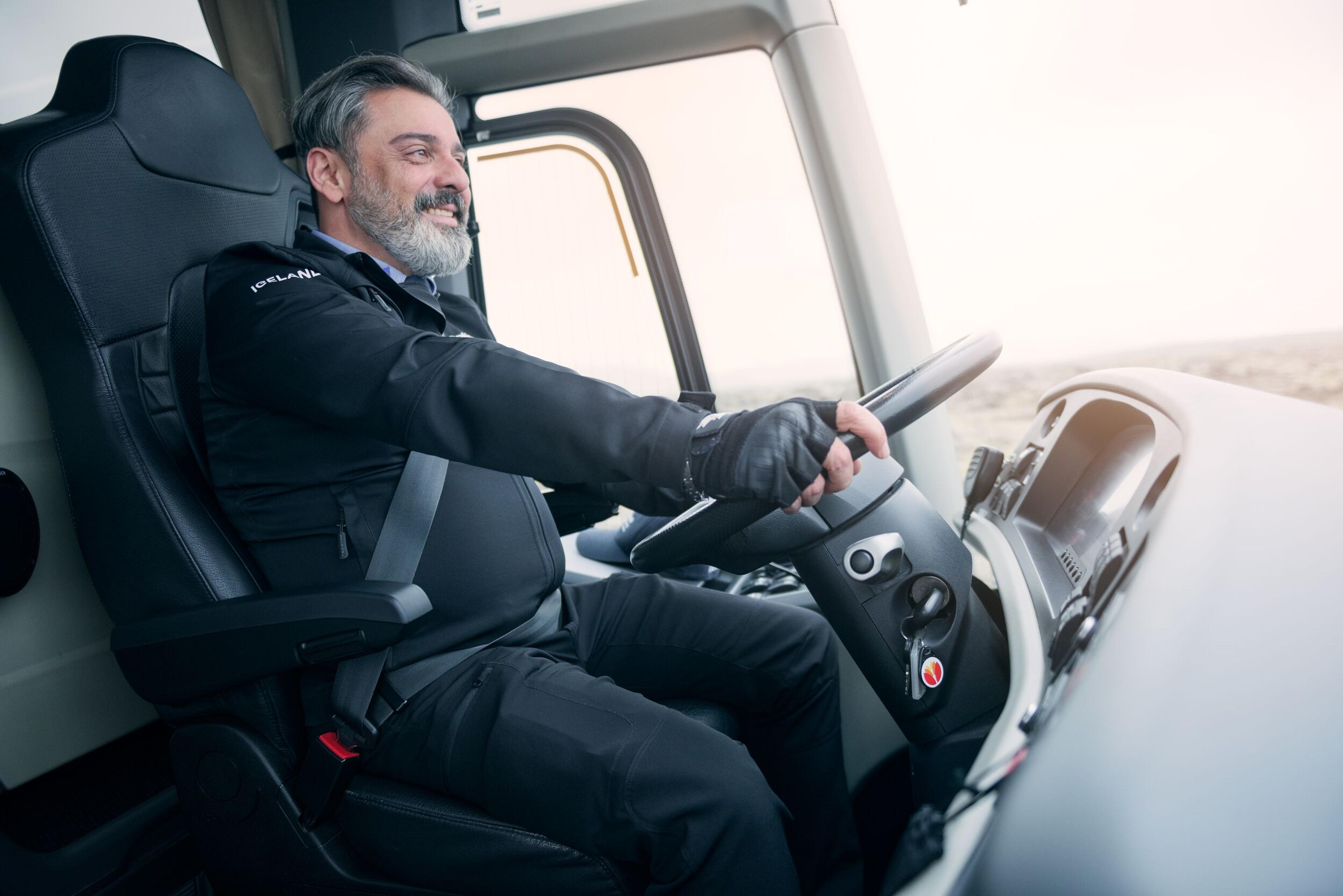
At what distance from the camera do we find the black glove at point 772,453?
2.59ft

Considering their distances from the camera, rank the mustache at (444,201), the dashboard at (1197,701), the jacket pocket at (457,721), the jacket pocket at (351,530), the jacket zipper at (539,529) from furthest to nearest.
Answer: the mustache at (444,201) → the jacket zipper at (539,529) → the jacket pocket at (351,530) → the jacket pocket at (457,721) → the dashboard at (1197,701)

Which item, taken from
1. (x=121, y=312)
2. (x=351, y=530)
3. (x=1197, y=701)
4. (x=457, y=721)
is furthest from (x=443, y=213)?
(x=1197, y=701)

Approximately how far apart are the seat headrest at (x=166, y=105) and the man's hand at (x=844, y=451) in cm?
111

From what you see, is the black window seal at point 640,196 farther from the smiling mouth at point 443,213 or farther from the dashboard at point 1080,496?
the dashboard at point 1080,496

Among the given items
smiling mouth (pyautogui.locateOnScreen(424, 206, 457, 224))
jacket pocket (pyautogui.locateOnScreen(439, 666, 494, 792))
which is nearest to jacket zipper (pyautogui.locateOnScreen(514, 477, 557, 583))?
jacket pocket (pyautogui.locateOnScreen(439, 666, 494, 792))

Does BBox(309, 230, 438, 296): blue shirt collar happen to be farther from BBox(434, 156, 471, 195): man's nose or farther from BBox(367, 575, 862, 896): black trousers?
BBox(367, 575, 862, 896): black trousers

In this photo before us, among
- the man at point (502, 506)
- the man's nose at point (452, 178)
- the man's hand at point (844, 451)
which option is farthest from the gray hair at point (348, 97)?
the man's hand at point (844, 451)

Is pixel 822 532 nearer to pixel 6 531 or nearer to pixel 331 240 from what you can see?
pixel 331 240

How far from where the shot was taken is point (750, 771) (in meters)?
1.00

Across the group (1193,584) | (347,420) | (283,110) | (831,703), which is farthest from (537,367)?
(283,110)

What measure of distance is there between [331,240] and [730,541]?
33.6 inches

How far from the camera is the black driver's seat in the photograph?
3.46 feet

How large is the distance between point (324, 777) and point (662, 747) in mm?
477

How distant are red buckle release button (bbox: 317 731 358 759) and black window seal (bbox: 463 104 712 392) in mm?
1295
